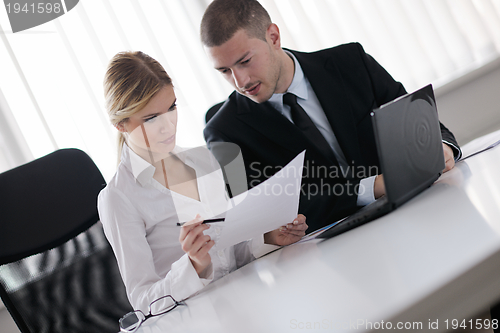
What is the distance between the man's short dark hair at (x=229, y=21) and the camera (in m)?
1.37

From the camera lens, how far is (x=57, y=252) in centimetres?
121

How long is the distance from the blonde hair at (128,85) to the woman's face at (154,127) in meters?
0.02

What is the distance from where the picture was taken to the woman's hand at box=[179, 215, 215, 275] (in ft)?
2.70

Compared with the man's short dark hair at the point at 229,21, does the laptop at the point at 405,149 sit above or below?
below

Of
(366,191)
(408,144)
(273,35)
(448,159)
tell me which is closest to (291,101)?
(273,35)

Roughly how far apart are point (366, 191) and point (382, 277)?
68cm

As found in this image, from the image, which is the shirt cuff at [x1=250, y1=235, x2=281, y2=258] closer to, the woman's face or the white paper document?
the white paper document

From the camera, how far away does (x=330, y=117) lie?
1.41 m

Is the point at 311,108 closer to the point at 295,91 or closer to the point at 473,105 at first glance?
the point at 295,91

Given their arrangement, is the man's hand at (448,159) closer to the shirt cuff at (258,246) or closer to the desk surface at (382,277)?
the desk surface at (382,277)

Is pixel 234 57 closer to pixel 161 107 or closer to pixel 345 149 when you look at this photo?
pixel 161 107

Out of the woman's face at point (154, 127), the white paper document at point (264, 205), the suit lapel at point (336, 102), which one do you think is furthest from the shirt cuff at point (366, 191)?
the woman's face at point (154, 127)

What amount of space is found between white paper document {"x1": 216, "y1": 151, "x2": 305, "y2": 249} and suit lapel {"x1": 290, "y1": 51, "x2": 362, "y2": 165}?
2.24ft

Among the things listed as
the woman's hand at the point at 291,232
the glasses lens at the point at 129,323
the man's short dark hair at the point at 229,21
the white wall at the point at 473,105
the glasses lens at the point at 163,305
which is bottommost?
the white wall at the point at 473,105
